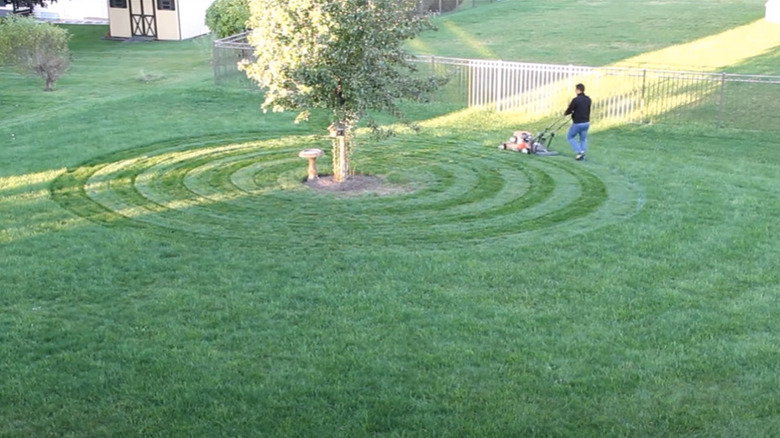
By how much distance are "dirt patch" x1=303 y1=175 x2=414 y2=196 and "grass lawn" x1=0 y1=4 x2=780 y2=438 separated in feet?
0.65

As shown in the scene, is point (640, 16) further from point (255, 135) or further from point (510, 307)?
point (510, 307)

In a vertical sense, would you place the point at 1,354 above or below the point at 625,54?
below

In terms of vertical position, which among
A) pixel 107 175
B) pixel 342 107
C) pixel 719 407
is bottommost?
pixel 719 407

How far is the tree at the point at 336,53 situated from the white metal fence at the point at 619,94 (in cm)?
697

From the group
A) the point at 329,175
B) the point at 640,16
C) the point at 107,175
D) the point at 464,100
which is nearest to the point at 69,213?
the point at 107,175

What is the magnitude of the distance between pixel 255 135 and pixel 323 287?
9.89 metres

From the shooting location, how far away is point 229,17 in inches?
1240

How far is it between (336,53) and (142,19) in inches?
1165

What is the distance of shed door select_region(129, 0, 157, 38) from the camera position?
40.3m

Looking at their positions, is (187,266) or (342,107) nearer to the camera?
(187,266)

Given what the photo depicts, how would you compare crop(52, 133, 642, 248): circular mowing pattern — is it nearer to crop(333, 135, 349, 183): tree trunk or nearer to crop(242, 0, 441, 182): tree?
crop(333, 135, 349, 183): tree trunk

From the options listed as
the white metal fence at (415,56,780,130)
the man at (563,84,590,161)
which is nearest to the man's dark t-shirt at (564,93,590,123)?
the man at (563,84,590,161)

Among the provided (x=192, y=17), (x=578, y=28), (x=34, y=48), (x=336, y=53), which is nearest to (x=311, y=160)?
(x=336, y=53)

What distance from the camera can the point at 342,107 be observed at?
14766mm
